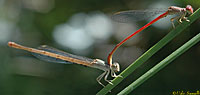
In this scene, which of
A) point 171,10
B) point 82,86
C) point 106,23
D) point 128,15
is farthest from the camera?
point 106,23

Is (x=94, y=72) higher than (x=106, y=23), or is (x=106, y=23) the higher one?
(x=106, y=23)

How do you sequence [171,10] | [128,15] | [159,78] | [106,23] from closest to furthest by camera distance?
[171,10]
[128,15]
[159,78]
[106,23]

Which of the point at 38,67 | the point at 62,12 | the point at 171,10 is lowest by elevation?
the point at 38,67

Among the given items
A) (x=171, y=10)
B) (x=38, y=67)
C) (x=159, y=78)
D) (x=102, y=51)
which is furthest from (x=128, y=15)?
(x=38, y=67)

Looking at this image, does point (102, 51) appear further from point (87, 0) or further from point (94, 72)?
point (87, 0)

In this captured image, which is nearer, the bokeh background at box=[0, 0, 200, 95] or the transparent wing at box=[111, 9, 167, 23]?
the transparent wing at box=[111, 9, 167, 23]

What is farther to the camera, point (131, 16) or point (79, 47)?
point (79, 47)

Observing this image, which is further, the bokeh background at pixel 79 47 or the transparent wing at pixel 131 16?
the bokeh background at pixel 79 47

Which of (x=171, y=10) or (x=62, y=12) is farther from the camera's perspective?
(x=62, y=12)
